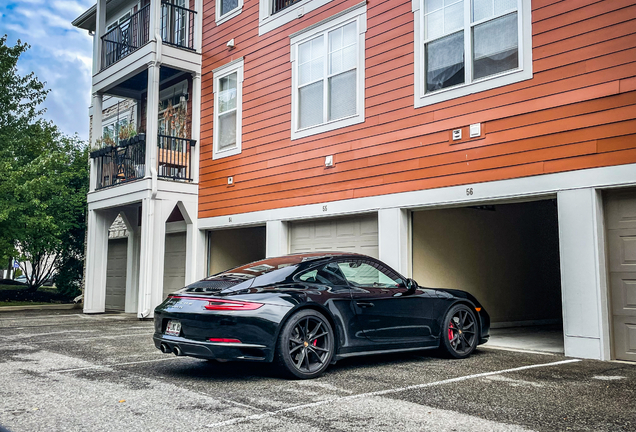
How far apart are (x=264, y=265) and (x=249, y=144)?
6.66 metres

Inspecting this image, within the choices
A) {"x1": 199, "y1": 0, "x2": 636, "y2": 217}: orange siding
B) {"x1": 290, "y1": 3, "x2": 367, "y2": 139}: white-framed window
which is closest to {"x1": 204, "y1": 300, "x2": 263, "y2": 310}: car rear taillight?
{"x1": 199, "y1": 0, "x2": 636, "y2": 217}: orange siding

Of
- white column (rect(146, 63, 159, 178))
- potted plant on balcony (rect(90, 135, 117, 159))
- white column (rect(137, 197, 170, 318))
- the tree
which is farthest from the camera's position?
the tree

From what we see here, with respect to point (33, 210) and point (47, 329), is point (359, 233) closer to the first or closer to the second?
point (47, 329)

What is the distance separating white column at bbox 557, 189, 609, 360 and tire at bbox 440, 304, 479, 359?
46.9 inches

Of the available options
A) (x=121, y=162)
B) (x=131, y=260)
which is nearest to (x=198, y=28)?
(x=121, y=162)

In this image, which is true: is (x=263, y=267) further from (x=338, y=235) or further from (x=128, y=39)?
(x=128, y=39)

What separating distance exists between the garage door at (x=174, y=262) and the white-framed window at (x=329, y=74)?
5.16 metres

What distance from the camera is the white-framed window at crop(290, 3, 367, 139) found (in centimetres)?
1094

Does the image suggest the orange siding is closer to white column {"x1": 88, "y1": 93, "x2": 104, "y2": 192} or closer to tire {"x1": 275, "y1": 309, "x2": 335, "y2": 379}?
white column {"x1": 88, "y1": 93, "x2": 104, "y2": 192}

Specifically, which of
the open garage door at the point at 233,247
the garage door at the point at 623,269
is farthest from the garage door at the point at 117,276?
the garage door at the point at 623,269

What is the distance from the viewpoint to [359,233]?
10930mm

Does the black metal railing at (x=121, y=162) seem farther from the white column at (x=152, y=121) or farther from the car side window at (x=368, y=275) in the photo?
the car side window at (x=368, y=275)

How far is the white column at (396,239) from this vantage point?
9883 mm

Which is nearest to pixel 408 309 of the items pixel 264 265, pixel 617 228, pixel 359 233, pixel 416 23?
pixel 264 265
